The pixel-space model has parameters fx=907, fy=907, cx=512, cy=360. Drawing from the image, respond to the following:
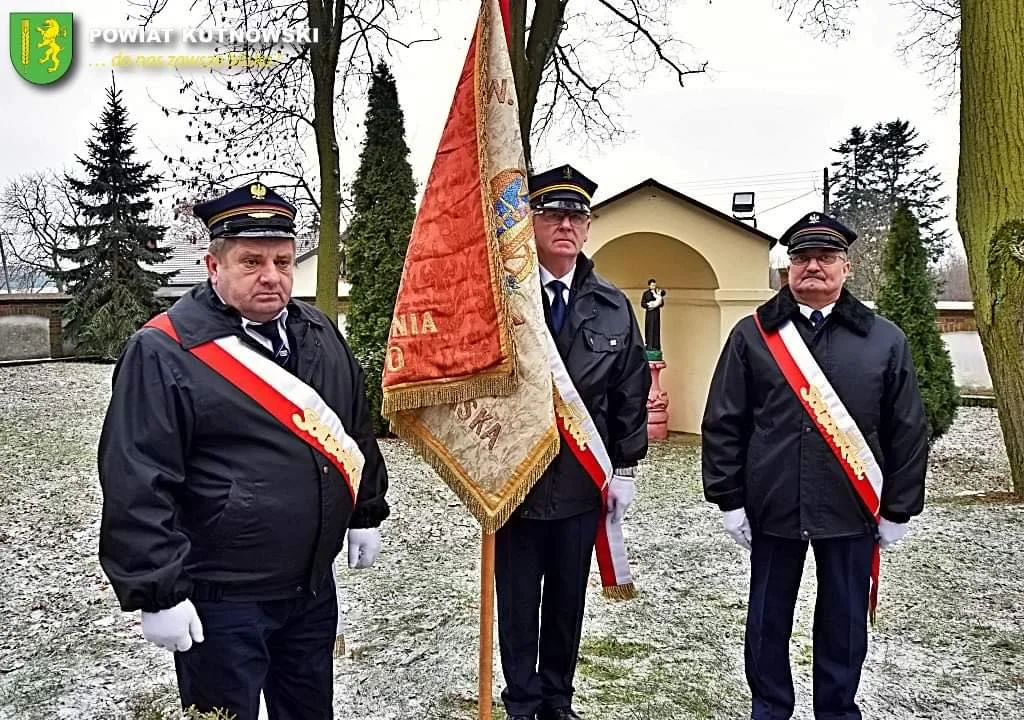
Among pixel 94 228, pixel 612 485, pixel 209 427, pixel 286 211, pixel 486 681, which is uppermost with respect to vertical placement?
pixel 94 228

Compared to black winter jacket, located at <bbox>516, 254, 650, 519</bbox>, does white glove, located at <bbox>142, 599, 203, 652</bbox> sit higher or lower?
lower

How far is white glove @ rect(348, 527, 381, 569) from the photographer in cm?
290

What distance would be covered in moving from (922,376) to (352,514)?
26.4 feet

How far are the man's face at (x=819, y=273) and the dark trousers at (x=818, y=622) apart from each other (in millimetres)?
860

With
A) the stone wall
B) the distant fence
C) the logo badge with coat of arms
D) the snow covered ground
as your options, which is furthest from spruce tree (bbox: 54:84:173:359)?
the distant fence

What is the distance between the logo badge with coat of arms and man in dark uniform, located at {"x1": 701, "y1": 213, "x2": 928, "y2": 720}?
9.14 m

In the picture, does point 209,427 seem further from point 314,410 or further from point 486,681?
point 486,681

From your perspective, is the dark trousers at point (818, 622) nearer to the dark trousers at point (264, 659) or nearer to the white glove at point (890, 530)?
the white glove at point (890, 530)

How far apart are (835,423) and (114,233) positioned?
73.3 feet

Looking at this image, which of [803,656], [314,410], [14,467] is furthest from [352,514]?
[14,467]

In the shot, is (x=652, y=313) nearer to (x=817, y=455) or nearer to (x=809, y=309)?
(x=809, y=309)

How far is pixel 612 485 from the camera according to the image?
339cm

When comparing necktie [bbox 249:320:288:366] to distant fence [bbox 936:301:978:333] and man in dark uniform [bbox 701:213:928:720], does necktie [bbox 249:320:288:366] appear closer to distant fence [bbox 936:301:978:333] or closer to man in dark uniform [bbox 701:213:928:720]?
man in dark uniform [bbox 701:213:928:720]

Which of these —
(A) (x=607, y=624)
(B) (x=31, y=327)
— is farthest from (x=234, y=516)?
(B) (x=31, y=327)
